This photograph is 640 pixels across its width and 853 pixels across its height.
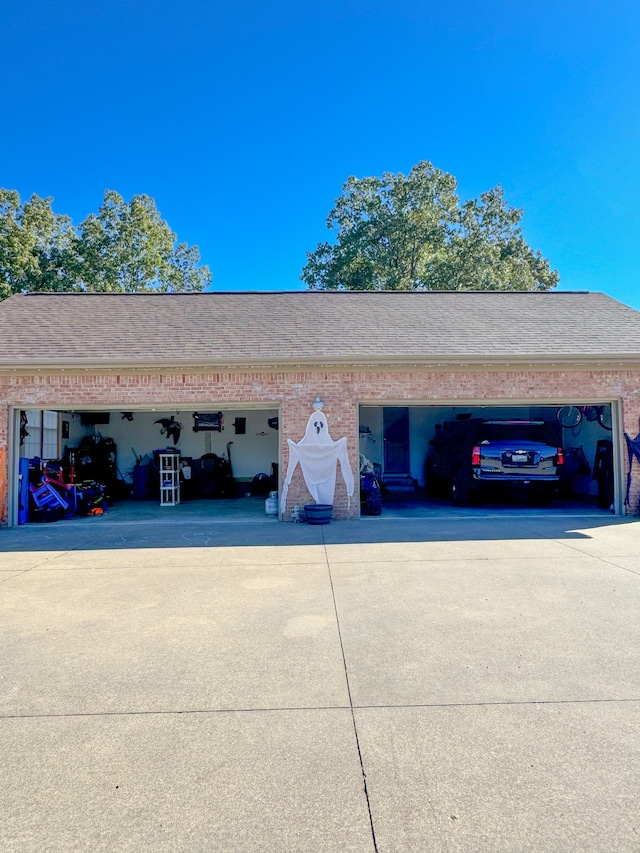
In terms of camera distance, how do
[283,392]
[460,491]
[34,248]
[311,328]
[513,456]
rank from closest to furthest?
[283,392] → [513,456] → [311,328] → [460,491] → [34,248]

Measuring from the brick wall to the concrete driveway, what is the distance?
416 centimetres

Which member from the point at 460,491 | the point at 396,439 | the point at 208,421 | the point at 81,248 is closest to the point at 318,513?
the point at 460,491

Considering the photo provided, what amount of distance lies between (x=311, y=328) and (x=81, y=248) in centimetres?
1713

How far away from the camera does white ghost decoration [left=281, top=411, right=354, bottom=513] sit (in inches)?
392

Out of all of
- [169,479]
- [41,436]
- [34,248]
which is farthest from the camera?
[34,248]

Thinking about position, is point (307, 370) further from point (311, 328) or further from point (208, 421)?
point (208, 421)

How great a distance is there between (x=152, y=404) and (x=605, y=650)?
841 centimetres

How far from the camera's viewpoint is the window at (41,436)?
12.1 metres

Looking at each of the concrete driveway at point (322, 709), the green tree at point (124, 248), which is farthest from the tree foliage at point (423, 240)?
the concrete driveway at point (322, 709)

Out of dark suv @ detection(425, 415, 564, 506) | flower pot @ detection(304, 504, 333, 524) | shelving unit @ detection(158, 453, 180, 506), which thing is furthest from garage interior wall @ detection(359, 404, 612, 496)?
flower pot @ detection(304, 504, 333, 524)

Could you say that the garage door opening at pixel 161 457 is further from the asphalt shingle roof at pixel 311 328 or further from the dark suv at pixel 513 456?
the dark suv at pixel 513 456

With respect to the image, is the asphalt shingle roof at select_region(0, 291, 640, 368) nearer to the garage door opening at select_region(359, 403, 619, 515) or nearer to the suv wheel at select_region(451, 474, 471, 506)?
the garage door opening at select_region(359, 403, 619, 515)

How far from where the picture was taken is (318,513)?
9.55m

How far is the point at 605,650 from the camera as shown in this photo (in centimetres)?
383
